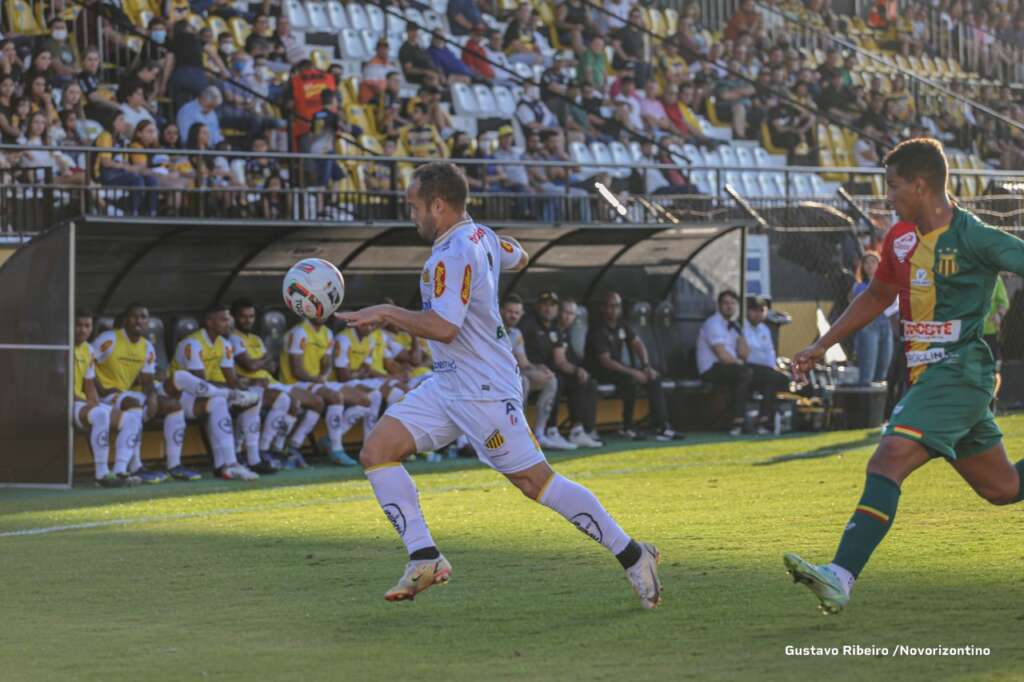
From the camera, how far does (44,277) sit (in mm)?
14844

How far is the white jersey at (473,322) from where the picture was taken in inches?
296

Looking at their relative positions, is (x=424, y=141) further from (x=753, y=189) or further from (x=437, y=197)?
(x=437, y=197)

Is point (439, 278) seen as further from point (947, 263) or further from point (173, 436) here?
point (173, 436)

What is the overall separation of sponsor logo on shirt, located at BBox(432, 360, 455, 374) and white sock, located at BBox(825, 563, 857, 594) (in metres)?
1.95

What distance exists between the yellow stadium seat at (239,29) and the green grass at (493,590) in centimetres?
988

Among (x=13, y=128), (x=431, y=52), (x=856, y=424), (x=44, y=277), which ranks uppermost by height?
(x=431, y=52)

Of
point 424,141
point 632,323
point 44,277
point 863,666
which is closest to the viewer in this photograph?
point 863,666

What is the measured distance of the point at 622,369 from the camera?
64.1 feet

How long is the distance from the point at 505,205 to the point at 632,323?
2128 millimetres

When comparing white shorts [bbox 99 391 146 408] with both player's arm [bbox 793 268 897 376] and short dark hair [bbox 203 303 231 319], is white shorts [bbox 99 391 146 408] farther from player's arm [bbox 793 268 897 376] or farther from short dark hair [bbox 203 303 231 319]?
player's arm [bbox 793 268 897 376]

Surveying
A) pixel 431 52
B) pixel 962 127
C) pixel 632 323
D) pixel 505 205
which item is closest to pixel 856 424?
pixel 632 323

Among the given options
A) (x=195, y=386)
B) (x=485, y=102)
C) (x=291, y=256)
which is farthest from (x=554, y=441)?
(x=485, y=102)

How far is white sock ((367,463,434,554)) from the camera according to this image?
25.2 ft

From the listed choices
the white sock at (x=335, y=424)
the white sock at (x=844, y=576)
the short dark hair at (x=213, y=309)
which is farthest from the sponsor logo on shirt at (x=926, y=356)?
the white sock at (x=335, y=424)
